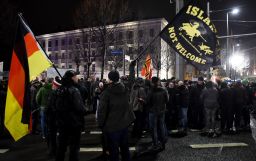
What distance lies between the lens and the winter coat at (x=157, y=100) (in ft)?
29.7

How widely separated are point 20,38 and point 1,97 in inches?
229

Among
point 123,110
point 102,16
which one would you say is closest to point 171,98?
point 123,110

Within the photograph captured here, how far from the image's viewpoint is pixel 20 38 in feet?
22.1

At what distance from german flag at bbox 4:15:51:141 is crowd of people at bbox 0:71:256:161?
577 millimetres

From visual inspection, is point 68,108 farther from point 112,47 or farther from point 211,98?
point 112,47

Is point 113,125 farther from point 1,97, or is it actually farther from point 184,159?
point 1,97

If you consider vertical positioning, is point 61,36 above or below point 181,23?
above

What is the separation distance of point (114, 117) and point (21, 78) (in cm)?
207

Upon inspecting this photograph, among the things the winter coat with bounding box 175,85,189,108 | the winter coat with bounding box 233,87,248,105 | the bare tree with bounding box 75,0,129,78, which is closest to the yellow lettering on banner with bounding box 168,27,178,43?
the winter coat with bounding box 175,85,189,108

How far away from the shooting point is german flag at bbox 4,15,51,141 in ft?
21.0

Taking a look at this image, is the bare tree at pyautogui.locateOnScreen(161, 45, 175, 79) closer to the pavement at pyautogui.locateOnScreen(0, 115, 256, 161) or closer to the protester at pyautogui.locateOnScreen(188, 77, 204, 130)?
the protester at pyautogui.locateOnScreen(188, 77, 204, 130)

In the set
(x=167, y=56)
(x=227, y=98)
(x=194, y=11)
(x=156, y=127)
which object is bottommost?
(x=156, y=127)

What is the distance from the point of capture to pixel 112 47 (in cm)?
6269

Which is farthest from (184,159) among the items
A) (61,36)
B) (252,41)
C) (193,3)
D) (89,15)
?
(252,41)
